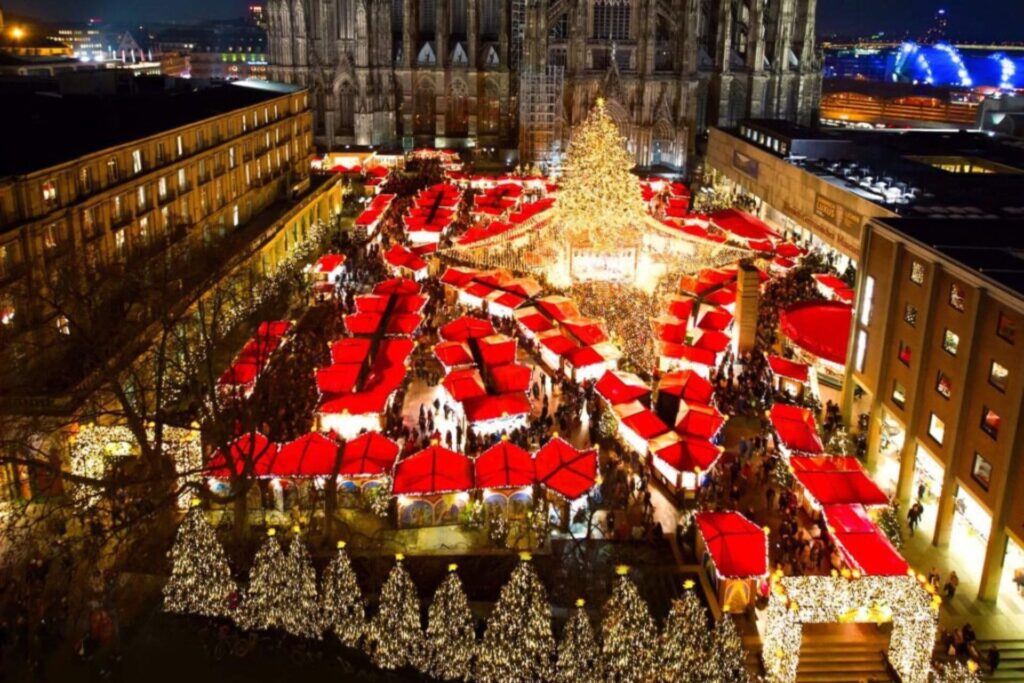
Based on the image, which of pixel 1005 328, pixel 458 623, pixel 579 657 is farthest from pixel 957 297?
pixel 458 623

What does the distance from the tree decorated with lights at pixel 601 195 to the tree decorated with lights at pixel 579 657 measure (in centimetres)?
2762

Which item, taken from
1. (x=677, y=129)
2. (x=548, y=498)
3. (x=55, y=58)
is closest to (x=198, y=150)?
(x=548, y=498)

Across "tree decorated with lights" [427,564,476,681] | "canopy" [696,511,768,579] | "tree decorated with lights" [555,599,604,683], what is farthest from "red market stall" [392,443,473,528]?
"tree decorated with lights" [555,599,604,683]

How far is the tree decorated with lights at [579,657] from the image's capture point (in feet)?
66.9

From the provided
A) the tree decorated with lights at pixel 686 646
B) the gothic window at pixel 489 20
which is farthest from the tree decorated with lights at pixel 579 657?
the gothic window at pixel 489 20

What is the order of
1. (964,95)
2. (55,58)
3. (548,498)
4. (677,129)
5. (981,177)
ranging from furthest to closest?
(964,95), (55,58), (677,129), (981,177), (548,498)

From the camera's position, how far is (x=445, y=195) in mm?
64312

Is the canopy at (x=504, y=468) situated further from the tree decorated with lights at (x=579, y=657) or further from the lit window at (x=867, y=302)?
the lit window at (x=867, y=302)

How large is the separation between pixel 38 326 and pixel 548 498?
16.8m

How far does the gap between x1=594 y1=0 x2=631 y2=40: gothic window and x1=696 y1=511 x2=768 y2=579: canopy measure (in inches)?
2580

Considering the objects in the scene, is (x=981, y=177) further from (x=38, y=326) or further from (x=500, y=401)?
(x=38, y=326)

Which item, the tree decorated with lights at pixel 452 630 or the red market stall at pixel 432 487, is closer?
the tree decorated with lights at pixel 452 630

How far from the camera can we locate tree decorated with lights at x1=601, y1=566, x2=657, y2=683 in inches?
806

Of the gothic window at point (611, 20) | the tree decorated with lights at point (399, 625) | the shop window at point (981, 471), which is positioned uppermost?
the gothic window at point (611, 20)
